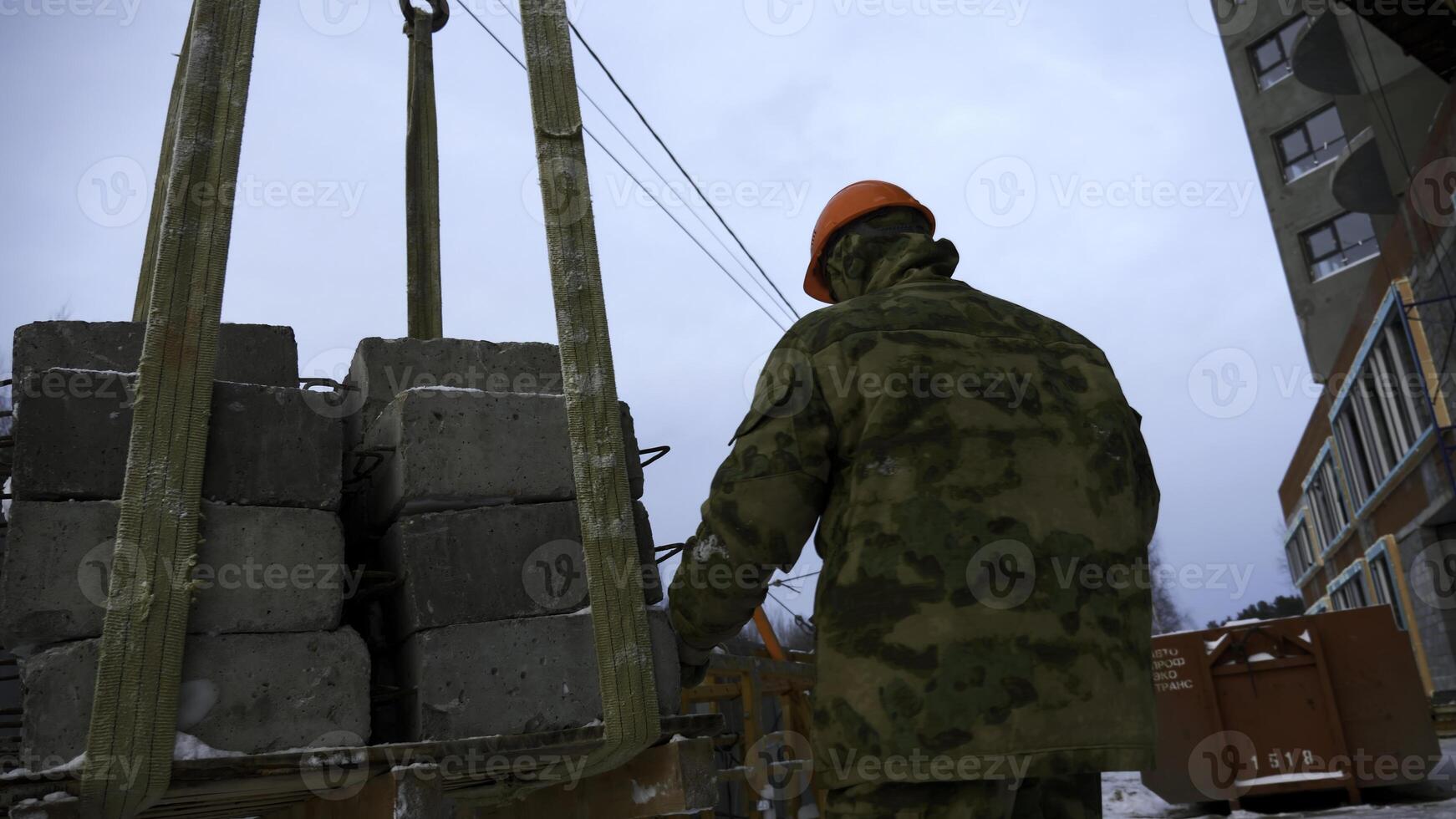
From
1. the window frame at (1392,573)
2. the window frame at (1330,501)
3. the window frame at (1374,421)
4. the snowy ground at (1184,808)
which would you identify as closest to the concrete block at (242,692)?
the snowy ground at (1184,808)

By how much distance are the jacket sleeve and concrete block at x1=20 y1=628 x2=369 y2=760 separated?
846mm

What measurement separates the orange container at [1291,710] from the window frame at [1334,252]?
59.2 feet

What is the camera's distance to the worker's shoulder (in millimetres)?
2230

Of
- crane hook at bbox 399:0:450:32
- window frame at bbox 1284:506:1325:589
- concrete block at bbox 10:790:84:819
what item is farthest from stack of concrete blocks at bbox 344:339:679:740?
window frame at bbox 1284:506:1325:589

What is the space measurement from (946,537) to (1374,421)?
20134mm

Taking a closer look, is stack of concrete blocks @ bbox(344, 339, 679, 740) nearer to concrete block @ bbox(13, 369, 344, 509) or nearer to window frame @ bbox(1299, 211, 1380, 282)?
concrete block @ bbox(13, 369, 344, 509)

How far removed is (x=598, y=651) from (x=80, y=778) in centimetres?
100

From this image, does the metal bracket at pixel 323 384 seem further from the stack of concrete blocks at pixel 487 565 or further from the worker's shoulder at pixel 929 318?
the worker's shoulder at pixel 929 318

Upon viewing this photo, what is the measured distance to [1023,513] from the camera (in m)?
2.06

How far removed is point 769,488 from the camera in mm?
2148

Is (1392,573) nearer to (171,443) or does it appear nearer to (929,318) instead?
(929,318)

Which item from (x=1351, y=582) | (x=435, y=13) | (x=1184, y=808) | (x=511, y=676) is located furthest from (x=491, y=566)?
(x=1351, y=582)

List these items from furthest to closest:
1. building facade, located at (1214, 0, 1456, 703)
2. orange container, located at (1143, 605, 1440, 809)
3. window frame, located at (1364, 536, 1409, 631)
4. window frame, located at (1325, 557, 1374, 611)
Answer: window frame, located at (1325, 557, 1374, 611) < window frame, located at (1364, 536, 1409, 631) < building facade, located at (1214, 0, 1456, 703) < orange container, located at (1143, 605, 1440, 809)

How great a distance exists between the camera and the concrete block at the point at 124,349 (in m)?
2.44
